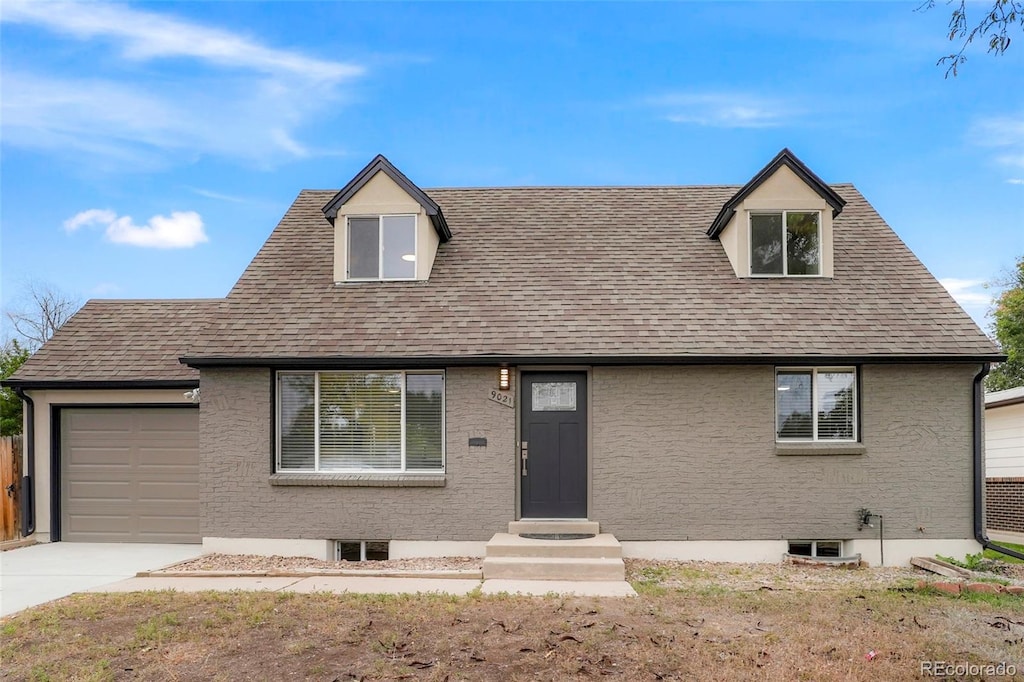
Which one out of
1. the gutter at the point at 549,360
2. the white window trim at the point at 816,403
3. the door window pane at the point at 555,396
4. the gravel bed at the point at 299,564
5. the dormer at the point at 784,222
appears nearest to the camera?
the gravel bed at the point at 299,564

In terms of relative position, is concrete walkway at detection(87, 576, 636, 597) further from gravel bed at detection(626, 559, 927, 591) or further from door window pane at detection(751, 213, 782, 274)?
door window pane at detection(751, 213, 782, 274)

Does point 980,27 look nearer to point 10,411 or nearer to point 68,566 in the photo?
point 68,566

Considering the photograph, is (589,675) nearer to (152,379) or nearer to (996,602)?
(996,602)

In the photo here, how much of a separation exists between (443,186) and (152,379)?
6.41 meters

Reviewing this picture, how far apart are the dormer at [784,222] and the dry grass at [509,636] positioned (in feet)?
17.2

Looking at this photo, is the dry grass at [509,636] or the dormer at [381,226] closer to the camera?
the dry grass at [509,636]

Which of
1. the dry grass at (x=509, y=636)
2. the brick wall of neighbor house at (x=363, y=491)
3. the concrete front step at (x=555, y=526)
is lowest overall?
the dry grass at (x=509, y=636)

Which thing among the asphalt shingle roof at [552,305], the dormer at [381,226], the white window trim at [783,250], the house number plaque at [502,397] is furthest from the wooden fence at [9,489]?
the white window trim at [783,250]

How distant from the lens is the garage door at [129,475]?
10469 mm

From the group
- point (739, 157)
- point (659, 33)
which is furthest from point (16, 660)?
point (739, 157)

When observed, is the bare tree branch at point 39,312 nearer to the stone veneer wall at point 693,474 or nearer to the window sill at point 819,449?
the stone veneer wall at point 693,474

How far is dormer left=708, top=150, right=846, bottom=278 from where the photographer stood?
10.3 m

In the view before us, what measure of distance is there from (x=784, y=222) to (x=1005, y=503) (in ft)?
26.1

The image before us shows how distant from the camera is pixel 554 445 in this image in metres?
9.20
